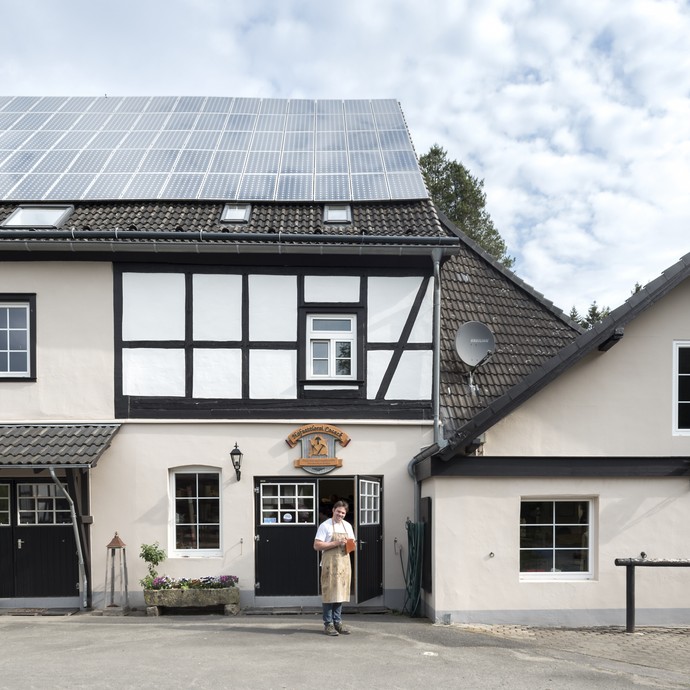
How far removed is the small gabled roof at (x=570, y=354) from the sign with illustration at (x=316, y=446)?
2.34 metres

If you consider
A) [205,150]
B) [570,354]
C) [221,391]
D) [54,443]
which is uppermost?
[205,150]

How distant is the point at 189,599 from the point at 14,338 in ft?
16.0

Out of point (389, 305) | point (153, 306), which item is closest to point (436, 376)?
point (389, 305)

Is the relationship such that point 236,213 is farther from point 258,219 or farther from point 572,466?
point 572,466

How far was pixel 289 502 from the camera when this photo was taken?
12.8 meters

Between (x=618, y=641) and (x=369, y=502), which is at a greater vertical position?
(x=369, y=502)

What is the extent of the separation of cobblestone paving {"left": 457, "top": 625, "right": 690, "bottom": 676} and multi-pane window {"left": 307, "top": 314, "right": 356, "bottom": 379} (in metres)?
4.33

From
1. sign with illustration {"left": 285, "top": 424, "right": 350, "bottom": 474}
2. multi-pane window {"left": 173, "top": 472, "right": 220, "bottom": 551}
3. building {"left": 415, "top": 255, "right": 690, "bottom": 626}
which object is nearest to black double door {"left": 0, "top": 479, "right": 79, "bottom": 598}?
multi-pane window {"left": 173, "top": 472, "right": 220, "bottom": 551}

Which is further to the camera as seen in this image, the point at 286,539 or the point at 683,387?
the point at 286,539

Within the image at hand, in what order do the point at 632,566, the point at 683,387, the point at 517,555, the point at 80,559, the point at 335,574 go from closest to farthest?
the point at 335,574 < the point at 632,566 < the point at 517,555 < the point at 683,387 < the point at 80,559

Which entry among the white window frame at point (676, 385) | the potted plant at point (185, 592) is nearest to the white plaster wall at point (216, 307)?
the potted plant at point (185, 592)

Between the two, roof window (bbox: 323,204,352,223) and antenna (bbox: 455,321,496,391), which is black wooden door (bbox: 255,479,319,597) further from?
roof window (bbox: 323,204,352,223)

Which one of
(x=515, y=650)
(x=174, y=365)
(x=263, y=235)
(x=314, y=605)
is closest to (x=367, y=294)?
(x=263, y=235)

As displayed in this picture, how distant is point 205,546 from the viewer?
12.7m
